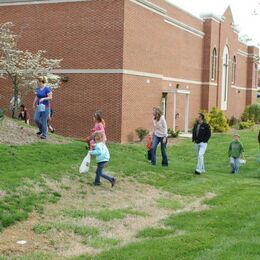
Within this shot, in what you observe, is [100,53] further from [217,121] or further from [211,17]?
[211,17]

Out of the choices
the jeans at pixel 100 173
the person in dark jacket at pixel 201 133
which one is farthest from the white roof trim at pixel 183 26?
the jeans at pixel 100 173

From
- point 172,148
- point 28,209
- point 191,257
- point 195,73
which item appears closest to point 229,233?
point 191,257

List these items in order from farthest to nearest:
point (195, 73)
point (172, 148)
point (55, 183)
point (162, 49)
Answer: point (195, 73), point (162, 49), point (172, 148), point (55, 183)

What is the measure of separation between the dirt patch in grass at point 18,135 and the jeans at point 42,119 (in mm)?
263

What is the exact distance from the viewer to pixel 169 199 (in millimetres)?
11266

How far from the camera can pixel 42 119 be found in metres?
13.7

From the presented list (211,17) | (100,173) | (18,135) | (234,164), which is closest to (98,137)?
(100,173)

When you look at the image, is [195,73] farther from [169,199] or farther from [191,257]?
[191,257]

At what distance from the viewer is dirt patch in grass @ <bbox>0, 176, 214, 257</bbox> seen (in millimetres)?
7172

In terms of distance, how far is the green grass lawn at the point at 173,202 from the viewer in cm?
674

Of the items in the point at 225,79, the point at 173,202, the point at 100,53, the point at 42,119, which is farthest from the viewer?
the point at 225,79

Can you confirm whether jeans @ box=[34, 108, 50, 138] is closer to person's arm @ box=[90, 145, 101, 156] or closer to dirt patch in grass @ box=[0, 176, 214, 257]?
dirt patch in grass @ box=[0, 176, 214, 257]

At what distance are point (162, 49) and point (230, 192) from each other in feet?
51.8

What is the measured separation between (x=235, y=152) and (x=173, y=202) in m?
5.77
